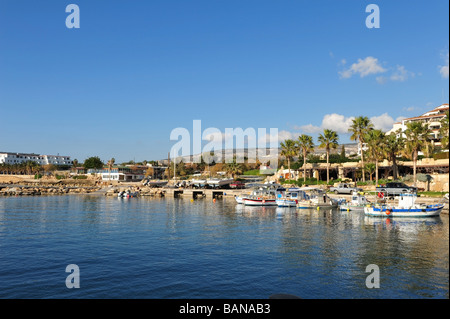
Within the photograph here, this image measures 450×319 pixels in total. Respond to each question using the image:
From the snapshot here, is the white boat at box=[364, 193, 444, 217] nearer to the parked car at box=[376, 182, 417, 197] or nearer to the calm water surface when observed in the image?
the calm water surface

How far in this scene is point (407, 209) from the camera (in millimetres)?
51000

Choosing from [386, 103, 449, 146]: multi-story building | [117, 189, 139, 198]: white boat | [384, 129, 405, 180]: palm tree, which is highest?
[386, 103, 449, 146]: multi-story building

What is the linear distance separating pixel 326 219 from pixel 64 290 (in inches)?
1567

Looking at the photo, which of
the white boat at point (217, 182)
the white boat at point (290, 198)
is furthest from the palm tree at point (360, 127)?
the white boat at point (217, 182)

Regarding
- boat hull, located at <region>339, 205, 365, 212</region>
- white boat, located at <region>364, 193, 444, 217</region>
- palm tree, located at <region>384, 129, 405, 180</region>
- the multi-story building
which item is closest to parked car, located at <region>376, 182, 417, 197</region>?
boat hull, located at <region>339, 205, 365, 212</region>

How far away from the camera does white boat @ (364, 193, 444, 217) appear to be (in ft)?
164

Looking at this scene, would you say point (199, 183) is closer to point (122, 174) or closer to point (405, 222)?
point (122, 174)

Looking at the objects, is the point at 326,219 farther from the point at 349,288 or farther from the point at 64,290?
the point at 64,290

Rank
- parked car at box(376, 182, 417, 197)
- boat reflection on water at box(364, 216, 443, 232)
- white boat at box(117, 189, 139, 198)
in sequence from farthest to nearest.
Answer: white boat at box(117, 189, 139, 198)
parked car at box(376, 182, 417, 197)
boat reflection on water at box(364, 216, 443, 232)

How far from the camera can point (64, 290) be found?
821 inches

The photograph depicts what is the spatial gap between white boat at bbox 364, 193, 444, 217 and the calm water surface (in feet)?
5.87

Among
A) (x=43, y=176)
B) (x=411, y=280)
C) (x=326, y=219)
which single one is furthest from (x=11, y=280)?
(x=43, y=176)

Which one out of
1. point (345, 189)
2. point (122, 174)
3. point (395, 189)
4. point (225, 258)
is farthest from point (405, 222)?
point (122, 174)

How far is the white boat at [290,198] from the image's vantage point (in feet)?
224
